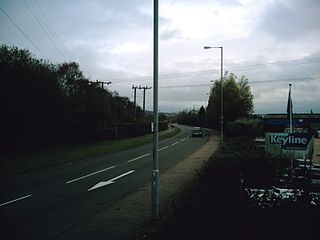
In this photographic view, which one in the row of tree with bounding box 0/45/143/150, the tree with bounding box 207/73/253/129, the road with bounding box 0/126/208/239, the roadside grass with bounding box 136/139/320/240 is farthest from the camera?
the tree with bounding box 207/73/253/129

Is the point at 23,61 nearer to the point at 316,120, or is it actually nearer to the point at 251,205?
the point at 251,205

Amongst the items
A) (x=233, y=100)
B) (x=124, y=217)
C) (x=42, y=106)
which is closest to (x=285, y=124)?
(x=233, y=100)

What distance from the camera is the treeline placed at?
28.5 metres

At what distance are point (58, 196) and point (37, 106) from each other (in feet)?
67.9

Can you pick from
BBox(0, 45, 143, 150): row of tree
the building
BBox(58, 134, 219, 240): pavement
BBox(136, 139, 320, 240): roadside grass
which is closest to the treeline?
BBox(0, 45, 143, 150): row of tree

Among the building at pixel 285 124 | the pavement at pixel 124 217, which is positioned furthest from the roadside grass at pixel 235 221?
the building at pixel 285 124

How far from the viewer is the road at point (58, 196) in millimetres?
7961

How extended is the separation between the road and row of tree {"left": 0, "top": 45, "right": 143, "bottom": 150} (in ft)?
40.1

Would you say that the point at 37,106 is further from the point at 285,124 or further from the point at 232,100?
the point at 285,124

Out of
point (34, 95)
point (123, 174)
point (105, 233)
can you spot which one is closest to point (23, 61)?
point (34, 95)

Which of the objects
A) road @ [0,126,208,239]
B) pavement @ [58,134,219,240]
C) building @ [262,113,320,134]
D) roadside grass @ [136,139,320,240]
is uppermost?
Answer: building @ [262,113,320,134]

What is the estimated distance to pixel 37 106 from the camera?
30.5 meters

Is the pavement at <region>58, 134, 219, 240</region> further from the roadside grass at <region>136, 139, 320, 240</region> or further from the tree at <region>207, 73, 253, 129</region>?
the tree at <region>207, 73, 253, 129</region>

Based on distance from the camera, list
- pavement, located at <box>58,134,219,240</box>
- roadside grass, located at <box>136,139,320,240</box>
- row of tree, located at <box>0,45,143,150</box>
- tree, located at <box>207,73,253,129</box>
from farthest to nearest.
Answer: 1. tree, located at <box>207,73,253,129</box>
2. row of tree, located at <box>0,45,143,150</box>
3. pavement, located at <box>58,134,219,240</box>
4. roadside grass, located at <box>136,139,320,240</box>
